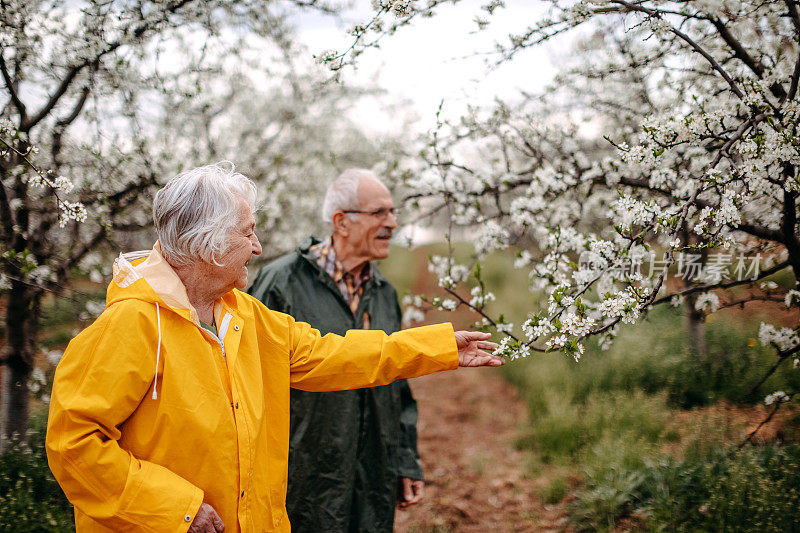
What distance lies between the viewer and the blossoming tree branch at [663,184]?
6.98ft

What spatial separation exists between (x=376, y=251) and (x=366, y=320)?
0.40 metres

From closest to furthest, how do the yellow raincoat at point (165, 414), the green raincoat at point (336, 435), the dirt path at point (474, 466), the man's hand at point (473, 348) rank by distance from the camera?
the yellow raincoat at point (165, 414)
the man's hand at point (473, 348)
the green raincoat at point (336, 435)
the dirt path at point (474, 466)

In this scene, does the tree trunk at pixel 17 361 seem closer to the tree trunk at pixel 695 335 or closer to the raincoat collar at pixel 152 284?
the raincoat collar at pixel 152 284

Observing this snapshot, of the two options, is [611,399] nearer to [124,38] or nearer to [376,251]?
[376,251]

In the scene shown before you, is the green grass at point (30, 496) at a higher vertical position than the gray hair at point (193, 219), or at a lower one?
lower

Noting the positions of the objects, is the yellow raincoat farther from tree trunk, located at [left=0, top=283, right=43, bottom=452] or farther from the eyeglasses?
tree trunk, located at [left=0, top=283, right=43, bottom=452]

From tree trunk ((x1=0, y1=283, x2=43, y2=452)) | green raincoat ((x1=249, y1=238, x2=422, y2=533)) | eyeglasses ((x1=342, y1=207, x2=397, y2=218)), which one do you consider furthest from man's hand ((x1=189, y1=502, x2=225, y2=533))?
tree trunk ((x1=0, y1=283, x2=43, y2=452))

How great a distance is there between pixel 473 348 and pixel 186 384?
116 centimetres

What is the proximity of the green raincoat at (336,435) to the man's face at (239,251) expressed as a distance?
2.70ft

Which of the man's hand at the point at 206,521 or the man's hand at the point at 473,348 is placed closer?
the man's hand at the point at 206,521

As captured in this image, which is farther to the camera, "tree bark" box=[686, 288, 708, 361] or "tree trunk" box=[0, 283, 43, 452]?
"tree bark" box=[686, 288, 708, 361]

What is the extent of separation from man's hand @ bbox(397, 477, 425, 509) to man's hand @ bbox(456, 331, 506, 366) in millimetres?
1141

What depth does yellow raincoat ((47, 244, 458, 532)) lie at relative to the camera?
4.71ft

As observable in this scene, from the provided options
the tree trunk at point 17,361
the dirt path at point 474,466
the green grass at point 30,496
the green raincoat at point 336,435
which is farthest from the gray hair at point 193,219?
the dirt path at point 474,466
